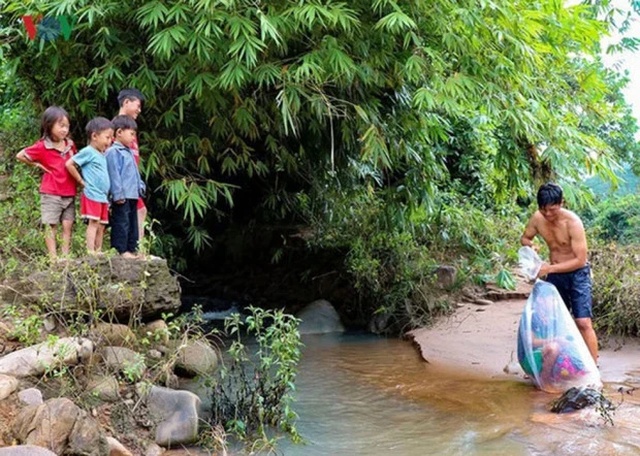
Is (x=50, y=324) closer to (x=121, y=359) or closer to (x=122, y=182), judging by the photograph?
(x=121, y=359)

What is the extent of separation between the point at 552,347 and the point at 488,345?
1756 mm

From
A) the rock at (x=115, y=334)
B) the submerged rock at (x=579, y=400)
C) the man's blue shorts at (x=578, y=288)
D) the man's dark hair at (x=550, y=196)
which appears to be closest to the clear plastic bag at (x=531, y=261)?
→ the man's blue shorts at (x=578, y=288)

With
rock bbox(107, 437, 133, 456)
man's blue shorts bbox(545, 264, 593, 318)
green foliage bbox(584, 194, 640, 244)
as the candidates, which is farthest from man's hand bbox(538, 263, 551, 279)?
green foliage bbox(584, 194, 640, 244)

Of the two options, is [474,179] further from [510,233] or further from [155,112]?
[155,112]

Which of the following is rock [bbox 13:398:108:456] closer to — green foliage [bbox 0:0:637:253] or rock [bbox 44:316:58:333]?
rock [bbox 44:316:58:333]

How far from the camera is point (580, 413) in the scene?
3.93 m

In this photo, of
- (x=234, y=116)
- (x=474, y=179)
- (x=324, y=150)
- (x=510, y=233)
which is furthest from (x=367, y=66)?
(x=474, y=179)

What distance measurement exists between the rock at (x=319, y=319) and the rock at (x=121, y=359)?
12.4 feet

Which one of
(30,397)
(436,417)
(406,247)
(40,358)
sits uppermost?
(406,247)

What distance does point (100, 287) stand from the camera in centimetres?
421

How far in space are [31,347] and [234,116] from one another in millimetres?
2722

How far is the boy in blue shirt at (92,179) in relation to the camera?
14.9ft

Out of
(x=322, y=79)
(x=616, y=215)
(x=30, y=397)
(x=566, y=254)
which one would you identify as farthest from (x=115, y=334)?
(x=616, y=215)

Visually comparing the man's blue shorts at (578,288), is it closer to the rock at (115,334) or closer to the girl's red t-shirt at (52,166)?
the rock at (115,334)
